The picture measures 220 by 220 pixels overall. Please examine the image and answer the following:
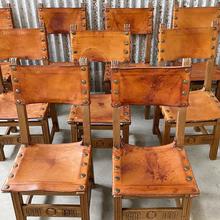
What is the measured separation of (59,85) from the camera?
5.86 ft

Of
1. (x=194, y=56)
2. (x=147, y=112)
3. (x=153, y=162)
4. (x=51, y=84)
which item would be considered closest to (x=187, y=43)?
(x=194, y=56)

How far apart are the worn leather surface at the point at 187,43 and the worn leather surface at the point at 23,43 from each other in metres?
0.87

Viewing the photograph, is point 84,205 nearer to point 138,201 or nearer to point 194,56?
point 138,201

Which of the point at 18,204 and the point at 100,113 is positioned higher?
the point at 100,113

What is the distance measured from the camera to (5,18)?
2.96 meters

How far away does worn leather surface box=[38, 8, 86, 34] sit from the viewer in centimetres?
287

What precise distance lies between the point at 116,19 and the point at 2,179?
1624 mm

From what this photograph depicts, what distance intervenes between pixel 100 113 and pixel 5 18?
1.42 meters

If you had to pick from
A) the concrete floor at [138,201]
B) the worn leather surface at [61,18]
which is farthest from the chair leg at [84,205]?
the worn leather surface at [61,18]

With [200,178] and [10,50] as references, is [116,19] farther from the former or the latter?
[200,178]

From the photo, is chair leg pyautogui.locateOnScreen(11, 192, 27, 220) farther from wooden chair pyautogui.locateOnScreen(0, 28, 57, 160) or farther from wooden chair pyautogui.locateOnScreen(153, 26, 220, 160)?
wooden chair pyautogui.locateOnScreen(153, 26, 220, 160)

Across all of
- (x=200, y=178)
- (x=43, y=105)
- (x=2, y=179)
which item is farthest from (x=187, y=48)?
(x=2, y=179)

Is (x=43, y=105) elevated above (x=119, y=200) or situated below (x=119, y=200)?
above

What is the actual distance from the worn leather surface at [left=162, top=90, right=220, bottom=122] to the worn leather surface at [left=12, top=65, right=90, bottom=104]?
730mm
